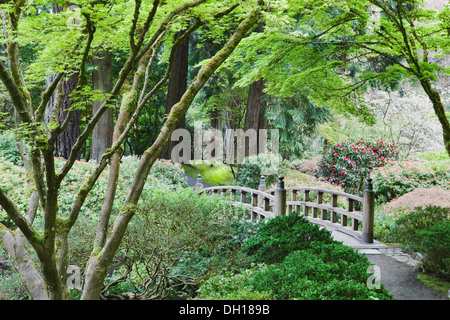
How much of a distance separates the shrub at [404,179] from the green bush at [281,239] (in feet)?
21.9

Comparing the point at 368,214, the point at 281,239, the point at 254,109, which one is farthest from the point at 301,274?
the point at 254,109

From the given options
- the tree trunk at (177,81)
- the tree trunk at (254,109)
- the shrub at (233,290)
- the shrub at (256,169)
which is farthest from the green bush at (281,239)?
the tree trunk at (177,81)

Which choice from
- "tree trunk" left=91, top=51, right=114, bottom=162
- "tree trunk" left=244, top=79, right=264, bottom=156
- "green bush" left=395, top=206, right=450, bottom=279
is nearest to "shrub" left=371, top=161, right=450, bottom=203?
"tree trunk" left=244, top=79, right=264, bottom=156

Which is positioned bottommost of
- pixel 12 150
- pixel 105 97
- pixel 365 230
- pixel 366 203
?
pixel 365 230

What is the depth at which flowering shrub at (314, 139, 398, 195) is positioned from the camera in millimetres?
11883

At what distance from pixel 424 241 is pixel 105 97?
481 cm

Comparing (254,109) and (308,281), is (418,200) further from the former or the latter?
(308,281)

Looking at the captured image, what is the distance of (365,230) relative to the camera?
7.06 meters

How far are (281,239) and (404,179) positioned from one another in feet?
25.4

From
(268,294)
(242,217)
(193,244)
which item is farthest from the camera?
(242,217)

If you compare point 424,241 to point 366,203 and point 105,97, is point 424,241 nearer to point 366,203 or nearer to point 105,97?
point 366,203

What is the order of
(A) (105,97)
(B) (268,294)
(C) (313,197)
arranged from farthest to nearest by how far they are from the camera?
(C) (313,197)
(A) (105,97)
(B) (268,294)

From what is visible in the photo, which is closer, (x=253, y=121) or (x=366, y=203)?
(x=366, y=203)
